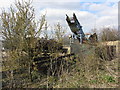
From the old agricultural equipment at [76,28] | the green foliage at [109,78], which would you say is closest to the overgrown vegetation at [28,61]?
the green foliage at [109,78]

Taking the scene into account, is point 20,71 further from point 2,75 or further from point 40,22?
point 40,22

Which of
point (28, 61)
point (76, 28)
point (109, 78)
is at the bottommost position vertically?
point (109, 78)

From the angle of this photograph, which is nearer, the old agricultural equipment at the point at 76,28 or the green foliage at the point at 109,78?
the green foliage at the point at 109,78

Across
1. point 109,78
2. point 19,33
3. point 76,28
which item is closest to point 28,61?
point 19,33

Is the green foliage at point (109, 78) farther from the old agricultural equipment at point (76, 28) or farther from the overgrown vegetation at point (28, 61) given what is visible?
the old agricultural equipment at point (76, 28)

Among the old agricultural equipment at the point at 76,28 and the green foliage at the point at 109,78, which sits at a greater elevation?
the old agricultural equipment at the point at 76,28

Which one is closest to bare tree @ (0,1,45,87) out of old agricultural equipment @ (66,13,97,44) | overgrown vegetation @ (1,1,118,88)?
overgrown vegetation @ (1,1,118,88)

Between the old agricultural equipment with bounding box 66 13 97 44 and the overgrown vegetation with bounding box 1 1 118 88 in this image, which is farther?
the old agricultural equipment with bounding box 66 13 97 44

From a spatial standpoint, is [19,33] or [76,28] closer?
[19,33]

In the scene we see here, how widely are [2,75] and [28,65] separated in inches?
45.3

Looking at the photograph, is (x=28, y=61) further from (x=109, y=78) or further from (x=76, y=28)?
(x=76, y=28)

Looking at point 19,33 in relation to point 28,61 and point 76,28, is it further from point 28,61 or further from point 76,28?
point 76,28

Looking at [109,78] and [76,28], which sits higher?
[76,28]

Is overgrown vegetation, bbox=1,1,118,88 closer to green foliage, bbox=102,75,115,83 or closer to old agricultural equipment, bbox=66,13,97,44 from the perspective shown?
green foliage, bbox=102,75,115,83
